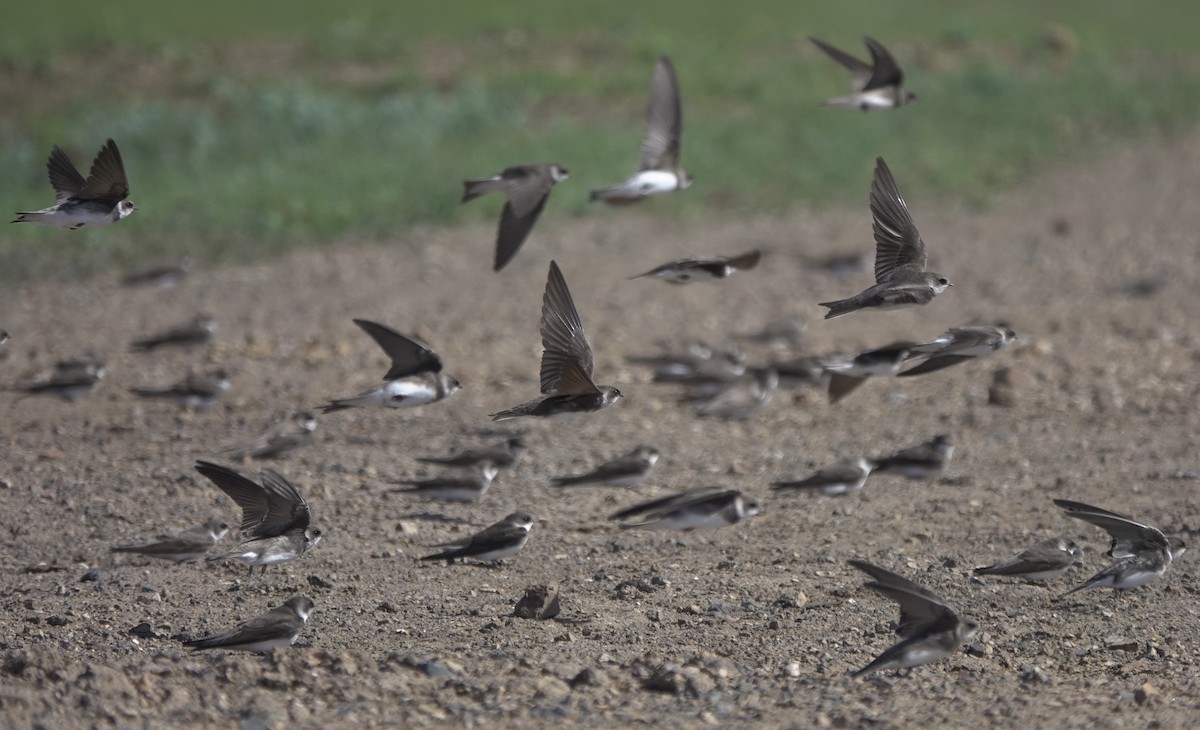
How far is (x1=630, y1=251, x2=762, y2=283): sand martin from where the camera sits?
7605mm

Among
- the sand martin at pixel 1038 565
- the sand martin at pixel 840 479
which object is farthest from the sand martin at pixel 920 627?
the sand martin at pixel 840 479

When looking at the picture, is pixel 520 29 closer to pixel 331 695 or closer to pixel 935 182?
pixel 935 182

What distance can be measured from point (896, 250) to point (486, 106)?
14.7m

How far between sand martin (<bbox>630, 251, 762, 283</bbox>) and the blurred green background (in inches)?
308

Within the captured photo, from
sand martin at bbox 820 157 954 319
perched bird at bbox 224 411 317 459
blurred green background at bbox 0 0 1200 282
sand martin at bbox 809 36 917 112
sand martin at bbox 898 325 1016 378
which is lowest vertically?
blurred green background at bbox 0 0 1200 282

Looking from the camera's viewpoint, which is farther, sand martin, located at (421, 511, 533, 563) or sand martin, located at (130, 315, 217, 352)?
sand martin, located at (130, 315, 217, 352)

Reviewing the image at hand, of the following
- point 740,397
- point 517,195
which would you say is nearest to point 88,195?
point 517,195

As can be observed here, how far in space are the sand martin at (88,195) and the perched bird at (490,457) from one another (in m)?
2.30

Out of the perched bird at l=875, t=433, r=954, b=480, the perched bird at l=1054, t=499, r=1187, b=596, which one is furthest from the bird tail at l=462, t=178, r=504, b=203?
the perched bird at l=1054, t=499, r=1187, b=596

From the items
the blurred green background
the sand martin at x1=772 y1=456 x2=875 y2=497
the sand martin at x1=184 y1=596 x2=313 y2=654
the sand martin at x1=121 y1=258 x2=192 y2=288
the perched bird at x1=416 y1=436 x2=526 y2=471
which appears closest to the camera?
the sand martin at x1=184 y1=596 x2=313 y2=654

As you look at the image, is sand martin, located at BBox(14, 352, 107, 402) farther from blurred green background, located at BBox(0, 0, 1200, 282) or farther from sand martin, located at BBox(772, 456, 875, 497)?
blurred green background, located at BBox(0, 0, 1200, 282)

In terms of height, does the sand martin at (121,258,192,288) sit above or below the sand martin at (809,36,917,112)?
below

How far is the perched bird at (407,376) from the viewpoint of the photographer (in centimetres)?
748

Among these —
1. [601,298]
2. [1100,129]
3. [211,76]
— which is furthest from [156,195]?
[1100,129]
